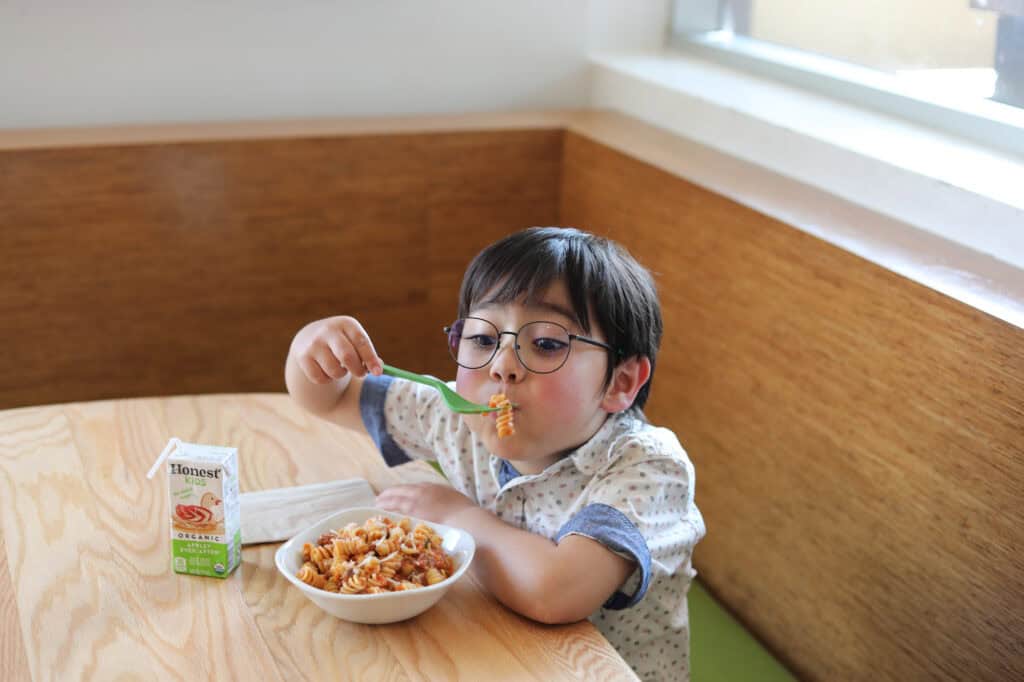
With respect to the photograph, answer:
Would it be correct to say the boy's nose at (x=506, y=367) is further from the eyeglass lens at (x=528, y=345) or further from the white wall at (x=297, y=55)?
the white wall at (x=297, y=55)

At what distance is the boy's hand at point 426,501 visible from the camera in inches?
48.3

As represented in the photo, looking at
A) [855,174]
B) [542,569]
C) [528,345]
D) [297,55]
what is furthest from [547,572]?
[297,55]

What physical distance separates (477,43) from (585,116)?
0.30 m

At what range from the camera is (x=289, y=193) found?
2.33m

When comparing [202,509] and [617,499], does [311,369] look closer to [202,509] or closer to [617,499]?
[202,509]

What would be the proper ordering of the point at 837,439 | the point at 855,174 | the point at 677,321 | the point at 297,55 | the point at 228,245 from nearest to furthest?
the point at 837,439, the point at 855,174, the point at 677,321, the point at 228,245, the point at 297,55

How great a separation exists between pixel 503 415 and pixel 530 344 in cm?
8

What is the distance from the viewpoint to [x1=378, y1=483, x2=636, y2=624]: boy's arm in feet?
3.48

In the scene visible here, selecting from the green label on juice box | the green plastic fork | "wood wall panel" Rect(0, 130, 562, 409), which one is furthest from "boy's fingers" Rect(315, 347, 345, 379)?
"wood wall panel" Rect(0, 130, 562, 409)

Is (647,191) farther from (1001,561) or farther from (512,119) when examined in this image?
(1001,561)

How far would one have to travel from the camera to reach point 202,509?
3.64 feet

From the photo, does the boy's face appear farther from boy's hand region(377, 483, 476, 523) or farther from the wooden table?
the wooden table

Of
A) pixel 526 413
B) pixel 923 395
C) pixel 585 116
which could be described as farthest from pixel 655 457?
pixel 585 116

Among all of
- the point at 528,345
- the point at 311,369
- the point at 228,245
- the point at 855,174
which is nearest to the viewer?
the point at 528,345
